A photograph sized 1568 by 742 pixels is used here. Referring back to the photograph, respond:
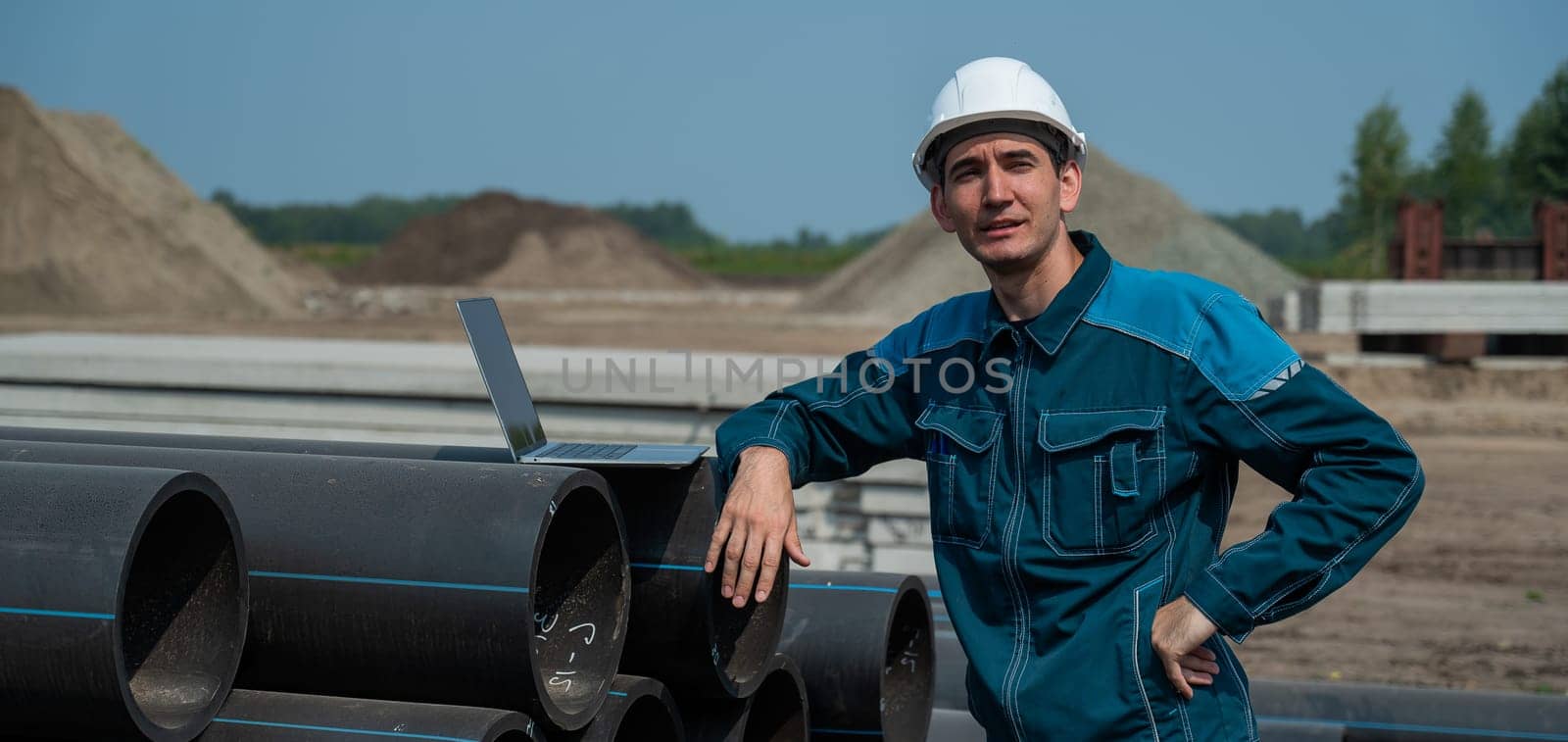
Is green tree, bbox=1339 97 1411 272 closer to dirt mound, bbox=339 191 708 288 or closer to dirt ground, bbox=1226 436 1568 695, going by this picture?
dirt mound, bbox=339 191 708 288

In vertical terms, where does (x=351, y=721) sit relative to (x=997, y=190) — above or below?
below

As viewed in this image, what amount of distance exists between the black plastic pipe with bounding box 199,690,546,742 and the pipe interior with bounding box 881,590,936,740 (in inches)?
67.5

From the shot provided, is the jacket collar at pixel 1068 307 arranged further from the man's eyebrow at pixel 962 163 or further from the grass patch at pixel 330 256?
the grass patch at pixel 330 256

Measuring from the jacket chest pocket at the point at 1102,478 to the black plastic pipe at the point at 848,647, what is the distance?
1.28 meters

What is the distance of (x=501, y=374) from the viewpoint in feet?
9.32

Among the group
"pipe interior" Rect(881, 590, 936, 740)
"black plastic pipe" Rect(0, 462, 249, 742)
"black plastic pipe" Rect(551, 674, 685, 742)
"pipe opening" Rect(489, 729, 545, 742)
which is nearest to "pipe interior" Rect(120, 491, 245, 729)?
"black plastic pipe" Rect(0, 462, 249, 742)

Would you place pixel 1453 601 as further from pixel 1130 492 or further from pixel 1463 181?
pixel 1463 181

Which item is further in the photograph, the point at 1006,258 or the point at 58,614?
the point at 1006,258

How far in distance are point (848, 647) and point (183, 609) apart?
175cm

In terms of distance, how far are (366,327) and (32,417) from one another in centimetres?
2364

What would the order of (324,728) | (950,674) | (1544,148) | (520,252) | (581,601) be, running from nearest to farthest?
(324,728) → (581,601) → (950,674) → (1544,148) → (520,252)

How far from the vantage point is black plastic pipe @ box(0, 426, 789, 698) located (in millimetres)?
2807

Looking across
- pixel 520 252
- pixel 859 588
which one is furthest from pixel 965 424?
pixel 520 252

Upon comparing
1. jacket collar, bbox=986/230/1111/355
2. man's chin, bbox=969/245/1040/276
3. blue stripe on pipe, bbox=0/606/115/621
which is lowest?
blue stripe on pipe, bbox=0/606/115/621
